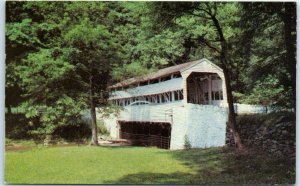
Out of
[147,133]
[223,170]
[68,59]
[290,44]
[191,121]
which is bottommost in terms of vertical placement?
[223,170]

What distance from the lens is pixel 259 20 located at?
Answer: 463cm

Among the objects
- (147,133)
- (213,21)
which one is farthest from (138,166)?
(213,21)

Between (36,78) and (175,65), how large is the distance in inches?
49.9

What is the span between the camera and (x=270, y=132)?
4582 mm

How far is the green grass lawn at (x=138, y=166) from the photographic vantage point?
443cm

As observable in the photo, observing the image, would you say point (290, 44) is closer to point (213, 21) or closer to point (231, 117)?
point (213, 21)

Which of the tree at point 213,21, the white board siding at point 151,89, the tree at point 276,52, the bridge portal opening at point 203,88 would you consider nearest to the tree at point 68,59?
the white board siding at point 151,89

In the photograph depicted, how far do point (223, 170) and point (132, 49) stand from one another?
1.38 m

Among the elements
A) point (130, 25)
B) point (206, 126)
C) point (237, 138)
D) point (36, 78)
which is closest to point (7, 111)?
point (36, 78)

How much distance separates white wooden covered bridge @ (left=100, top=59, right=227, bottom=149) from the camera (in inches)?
180

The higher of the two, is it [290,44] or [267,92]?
[290,44]

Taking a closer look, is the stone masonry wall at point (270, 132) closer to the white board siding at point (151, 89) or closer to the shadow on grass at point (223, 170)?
the shadow on grass at point (223, 170)

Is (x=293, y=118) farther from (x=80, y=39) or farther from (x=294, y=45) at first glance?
(x=80, y=39)

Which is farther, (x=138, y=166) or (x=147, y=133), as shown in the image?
(x=147, y=133)
